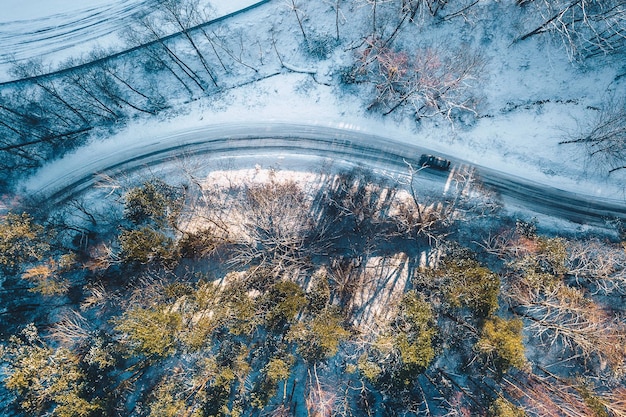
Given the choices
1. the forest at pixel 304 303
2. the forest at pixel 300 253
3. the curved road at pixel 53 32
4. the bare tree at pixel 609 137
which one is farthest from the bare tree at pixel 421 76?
the curved road at pixel 53 32

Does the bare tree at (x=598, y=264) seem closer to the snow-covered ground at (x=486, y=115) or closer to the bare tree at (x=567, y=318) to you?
the bare tree at (x=567, y=318)

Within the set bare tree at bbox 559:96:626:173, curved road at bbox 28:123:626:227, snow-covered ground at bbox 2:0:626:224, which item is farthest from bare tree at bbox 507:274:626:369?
bare tree at bbox 559:96:626:173

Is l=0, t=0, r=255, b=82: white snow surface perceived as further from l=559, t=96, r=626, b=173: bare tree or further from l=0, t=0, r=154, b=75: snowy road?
l=559, t=96, r=626, b=173: bare tree

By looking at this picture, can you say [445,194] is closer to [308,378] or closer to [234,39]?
[308,378]

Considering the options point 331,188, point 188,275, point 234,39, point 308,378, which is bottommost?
point 308,378

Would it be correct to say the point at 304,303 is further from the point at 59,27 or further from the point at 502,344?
the point at 59,27

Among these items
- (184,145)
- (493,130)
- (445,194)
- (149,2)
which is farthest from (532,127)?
(149,2)

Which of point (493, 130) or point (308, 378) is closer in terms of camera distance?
point (308, 378)
